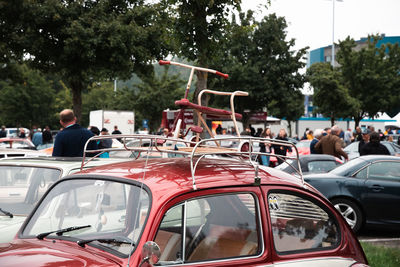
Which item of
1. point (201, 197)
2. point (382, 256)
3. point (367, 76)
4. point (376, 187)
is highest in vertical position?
point (367, 76)

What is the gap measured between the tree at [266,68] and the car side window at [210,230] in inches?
1339

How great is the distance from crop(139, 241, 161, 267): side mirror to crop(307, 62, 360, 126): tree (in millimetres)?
32892

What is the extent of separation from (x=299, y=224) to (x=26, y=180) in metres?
3.20

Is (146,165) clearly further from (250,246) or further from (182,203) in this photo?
(250,246)

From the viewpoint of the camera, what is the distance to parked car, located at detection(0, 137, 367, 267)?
297 centimetres

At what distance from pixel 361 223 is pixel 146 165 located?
6.59 metres

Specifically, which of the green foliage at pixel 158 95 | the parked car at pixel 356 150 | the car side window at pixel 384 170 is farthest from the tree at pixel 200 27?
the green foliage at pixel 158 95

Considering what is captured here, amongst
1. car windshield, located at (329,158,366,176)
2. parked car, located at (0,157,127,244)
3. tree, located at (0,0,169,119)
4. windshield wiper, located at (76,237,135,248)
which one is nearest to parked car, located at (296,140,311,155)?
tree, located at (0,0,169,119)

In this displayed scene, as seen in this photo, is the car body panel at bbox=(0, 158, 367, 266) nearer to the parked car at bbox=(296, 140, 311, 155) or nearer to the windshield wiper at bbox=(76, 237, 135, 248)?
the windshield wiper at bbox=(76, 237, 135, 248)

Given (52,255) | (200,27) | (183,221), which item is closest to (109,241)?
(52,255)

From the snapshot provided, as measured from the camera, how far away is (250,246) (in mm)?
3295

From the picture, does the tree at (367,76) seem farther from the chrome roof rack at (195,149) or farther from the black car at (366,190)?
the chrome roof rack at (195,149)

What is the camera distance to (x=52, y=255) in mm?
2961

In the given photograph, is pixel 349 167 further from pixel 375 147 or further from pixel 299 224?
pixel 299 224
